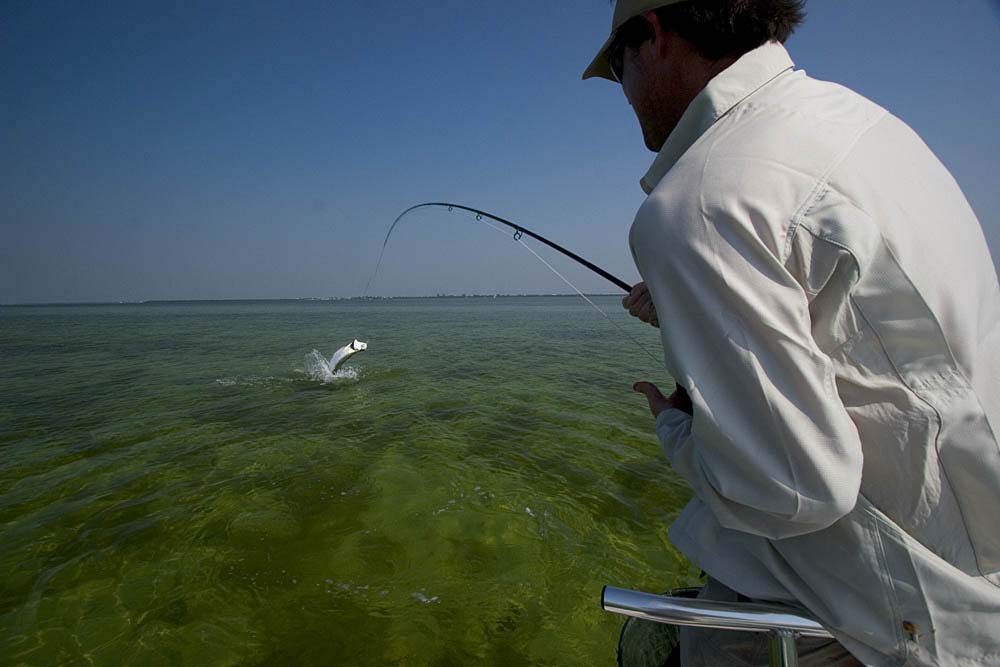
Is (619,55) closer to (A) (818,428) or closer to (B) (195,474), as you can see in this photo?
(A) (818,428)

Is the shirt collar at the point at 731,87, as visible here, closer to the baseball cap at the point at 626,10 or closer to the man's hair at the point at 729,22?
the man's hair at the point at 729,22

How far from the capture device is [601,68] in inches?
68.7

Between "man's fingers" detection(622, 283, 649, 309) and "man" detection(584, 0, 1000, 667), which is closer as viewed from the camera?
"man" detection(584, 0, 1000, 667)

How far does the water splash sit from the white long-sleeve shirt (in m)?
11.0

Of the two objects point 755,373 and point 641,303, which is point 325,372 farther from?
point 755,373

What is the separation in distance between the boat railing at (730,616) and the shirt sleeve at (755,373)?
0.69 ft

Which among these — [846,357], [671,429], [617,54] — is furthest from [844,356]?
[617,54]

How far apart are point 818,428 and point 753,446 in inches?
4.3

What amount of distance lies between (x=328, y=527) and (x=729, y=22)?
14.6 feet

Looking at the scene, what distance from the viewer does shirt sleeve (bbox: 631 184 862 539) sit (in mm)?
848

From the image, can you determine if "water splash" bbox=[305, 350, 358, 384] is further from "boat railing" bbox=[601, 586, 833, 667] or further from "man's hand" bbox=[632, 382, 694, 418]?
"boat railing" bbox=[601, 586, 833, 667]

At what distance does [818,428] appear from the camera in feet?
2.79

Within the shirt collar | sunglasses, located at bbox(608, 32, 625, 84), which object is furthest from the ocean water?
sunglasses, located at bbox(608, 32, 625, 84)

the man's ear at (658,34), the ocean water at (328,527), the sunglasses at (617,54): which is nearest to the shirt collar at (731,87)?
the man's ear at (658,34)
